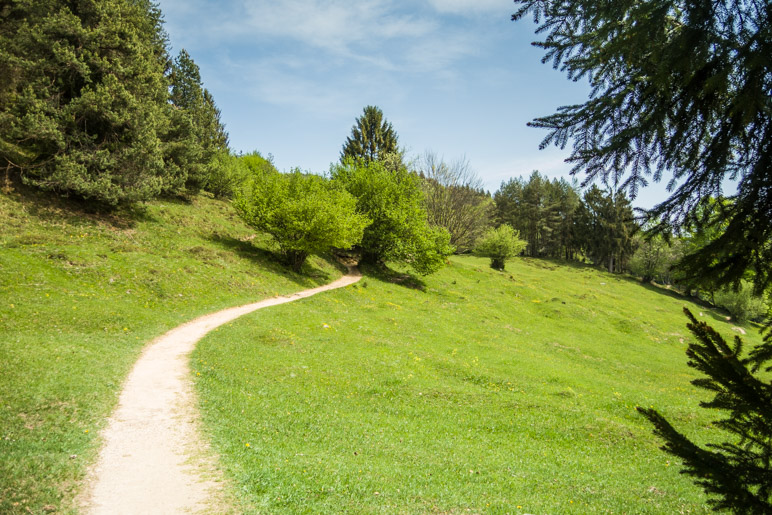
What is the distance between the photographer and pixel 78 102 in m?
24.7

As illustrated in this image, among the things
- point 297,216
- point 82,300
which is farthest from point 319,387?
point 297,216

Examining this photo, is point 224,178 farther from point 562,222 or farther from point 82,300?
point 562,222

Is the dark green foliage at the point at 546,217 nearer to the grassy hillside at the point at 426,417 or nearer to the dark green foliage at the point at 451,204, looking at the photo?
the dark green foliage at the point at 451,204

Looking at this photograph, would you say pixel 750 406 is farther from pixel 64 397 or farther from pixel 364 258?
pixel 364 258

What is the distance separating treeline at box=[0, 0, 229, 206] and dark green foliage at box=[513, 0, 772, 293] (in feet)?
98.3

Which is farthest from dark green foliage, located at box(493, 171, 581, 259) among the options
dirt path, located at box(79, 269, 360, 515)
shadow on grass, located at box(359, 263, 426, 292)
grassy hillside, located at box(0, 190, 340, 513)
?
dirt path, located at box(79, 269, 360, 515)

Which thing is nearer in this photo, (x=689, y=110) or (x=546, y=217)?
(x=689, y=110)

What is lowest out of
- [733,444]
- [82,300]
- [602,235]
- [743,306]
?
[82,300]

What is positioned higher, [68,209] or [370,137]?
[370,137]

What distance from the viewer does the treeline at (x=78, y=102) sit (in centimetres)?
2400

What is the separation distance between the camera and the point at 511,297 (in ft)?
146

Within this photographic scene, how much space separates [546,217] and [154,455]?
340ft

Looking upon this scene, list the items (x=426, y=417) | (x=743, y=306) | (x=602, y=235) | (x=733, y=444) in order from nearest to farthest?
(x=733, y=444) → (x=426, y=417) → (x=743, y=306) → (x=602, y=235)

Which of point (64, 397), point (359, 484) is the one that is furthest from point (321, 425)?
point (64, 397)
